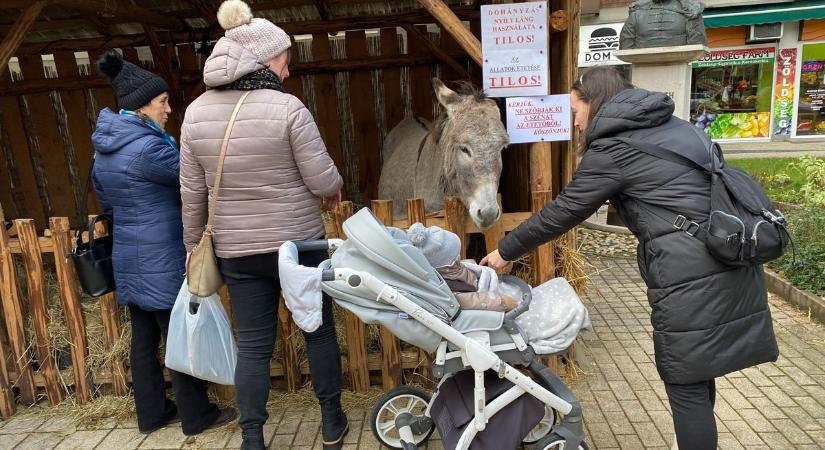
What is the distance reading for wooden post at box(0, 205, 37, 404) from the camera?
357cm

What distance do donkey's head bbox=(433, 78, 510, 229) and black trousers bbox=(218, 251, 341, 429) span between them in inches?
40.7

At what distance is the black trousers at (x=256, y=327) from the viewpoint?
9.00 feet

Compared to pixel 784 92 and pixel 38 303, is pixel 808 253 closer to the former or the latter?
pixel 38 303

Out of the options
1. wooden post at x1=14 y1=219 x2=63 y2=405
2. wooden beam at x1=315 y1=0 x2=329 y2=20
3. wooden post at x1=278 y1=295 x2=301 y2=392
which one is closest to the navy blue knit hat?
wooden post at x1=14 y1=219 x2=63 y2=405

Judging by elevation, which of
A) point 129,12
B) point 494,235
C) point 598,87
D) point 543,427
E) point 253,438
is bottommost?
point 543,427

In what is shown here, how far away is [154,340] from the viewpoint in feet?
11.1

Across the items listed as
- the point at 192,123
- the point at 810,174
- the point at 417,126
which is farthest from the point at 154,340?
the point at 810,174

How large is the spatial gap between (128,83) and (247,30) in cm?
92

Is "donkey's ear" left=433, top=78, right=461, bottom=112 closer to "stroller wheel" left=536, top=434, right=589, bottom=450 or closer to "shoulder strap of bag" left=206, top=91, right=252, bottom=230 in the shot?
"shoulder strap of bag" left=206, top=91, right=252, bottom=230

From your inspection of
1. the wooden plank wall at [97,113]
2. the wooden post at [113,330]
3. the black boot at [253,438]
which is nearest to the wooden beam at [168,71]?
the wooden plank wall at [97,113]

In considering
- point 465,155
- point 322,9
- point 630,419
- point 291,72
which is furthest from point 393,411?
point 291,72

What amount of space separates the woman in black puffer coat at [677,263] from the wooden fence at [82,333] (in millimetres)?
1211

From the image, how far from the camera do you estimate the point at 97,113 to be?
7027 millimetres

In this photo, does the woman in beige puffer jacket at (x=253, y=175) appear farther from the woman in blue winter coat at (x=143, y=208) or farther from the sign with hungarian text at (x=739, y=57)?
the sign with hungarian text at (x=739, y=57)
